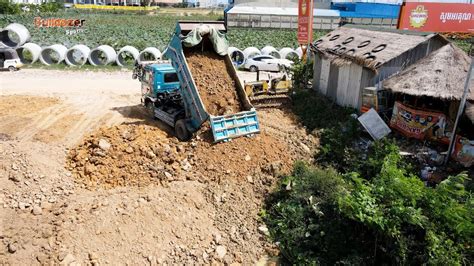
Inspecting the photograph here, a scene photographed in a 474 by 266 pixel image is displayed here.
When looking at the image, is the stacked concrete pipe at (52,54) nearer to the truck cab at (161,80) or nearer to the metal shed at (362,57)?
the truck cab at (161,80)

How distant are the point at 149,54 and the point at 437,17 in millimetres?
19704

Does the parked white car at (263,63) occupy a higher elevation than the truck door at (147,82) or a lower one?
lower

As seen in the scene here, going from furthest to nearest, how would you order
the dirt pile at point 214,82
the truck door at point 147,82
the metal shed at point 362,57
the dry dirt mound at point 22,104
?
the dry dirt mound at point 22,104
the truck door at point 147,82
the metal shed at point 362,57
the dirt pile at point 214,82

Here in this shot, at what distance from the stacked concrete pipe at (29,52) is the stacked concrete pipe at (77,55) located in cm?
211

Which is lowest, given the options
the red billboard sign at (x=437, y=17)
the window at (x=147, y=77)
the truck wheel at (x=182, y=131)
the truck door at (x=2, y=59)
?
the truck wheel at (x=182, y=131)

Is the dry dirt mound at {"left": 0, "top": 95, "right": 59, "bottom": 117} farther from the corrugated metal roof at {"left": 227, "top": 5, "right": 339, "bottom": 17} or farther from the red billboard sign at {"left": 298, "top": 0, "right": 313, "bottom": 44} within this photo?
the corrugated metal roof at {"left": 227, "top": 5, "right": 339, "bottom": 17}

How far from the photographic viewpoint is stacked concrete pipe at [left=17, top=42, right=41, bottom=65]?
2656 cm

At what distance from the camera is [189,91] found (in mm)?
12570

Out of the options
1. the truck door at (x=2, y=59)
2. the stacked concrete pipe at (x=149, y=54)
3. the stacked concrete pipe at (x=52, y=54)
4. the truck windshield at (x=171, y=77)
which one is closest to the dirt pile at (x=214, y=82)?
the truck windshield at (x=171, y=77)

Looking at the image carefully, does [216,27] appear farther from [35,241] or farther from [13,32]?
[13,32]

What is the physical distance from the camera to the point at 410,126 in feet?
40.7

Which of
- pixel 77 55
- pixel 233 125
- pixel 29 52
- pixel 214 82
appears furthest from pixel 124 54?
pixel 233 125

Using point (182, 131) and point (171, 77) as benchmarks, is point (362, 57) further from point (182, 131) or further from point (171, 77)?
point (171, 77)

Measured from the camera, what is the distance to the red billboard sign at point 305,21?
18.9 meters
